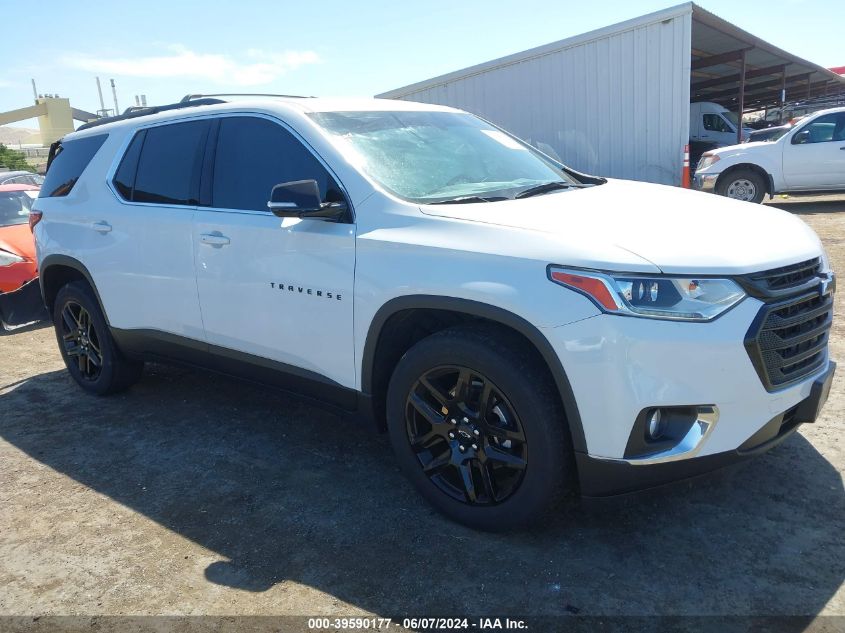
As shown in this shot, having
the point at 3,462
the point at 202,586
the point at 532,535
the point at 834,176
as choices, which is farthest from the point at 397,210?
the point at 834,176

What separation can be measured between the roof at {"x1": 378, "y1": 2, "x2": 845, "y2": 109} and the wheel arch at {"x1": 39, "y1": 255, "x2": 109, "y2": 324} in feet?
32.9

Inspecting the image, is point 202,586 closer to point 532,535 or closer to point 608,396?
point 532,535

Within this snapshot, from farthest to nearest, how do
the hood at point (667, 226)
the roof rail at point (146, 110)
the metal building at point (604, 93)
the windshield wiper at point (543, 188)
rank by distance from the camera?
the metal building at point (604, 93), the roof rail at point (146, 110), the windshield wiper at point (543, 188), the hood at point (667, 226)

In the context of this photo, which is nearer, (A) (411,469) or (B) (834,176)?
(A) (411,469)

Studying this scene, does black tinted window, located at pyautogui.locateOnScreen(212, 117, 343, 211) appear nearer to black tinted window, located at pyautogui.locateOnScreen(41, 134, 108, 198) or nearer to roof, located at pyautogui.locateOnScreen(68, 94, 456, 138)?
roof, located at pyautogui.locateOnScreen(68, 94, 456, 138)

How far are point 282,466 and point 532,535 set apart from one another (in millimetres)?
1438

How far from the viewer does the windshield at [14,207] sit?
8062mm

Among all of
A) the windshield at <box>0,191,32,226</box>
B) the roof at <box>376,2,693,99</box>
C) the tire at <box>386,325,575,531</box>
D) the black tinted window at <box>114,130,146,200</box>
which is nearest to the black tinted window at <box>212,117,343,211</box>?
the black tinted window at <box>114,130,146,200</box>

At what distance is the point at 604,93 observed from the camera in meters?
12.4

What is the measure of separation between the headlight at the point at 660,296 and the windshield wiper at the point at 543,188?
0.98 metres

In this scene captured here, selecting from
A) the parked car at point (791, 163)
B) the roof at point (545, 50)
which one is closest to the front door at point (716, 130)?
the parked car at point (791, 163)

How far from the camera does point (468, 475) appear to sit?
289 cm

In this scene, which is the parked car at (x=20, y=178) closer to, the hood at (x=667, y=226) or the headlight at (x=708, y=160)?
the hood at (x=667, y=226)

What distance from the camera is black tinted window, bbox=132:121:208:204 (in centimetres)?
391
